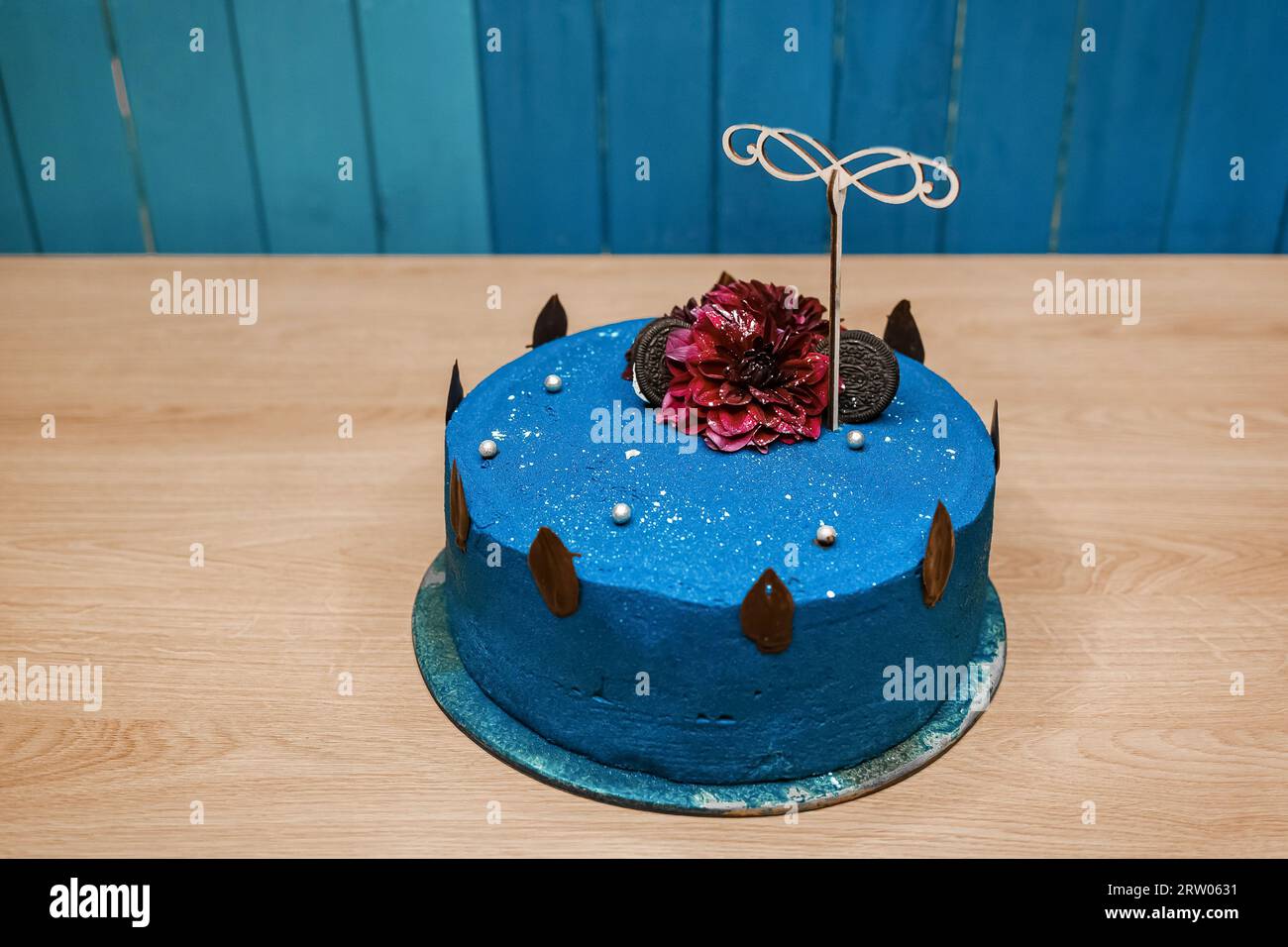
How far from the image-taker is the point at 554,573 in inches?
44.0

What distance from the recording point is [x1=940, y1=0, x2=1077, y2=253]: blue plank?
6.77 feet

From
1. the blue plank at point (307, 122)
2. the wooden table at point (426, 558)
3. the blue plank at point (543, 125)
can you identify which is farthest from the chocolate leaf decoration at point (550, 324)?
the blue plank at point (307, 122)

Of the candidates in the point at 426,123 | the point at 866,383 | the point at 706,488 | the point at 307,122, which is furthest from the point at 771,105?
the point at 706,488

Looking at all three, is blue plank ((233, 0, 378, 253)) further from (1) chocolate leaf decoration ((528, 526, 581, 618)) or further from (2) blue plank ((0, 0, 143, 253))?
(1) chocolate leaf decoration ((528, 526, 581, 618))

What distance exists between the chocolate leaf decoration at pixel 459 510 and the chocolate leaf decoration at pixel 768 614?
0.29 meters

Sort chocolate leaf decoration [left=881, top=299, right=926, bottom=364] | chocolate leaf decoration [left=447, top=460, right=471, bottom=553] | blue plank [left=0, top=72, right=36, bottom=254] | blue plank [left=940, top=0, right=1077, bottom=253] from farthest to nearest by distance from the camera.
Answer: blue plank [left=0, top=72, right=36, bottom=254] → blue plank [left=940, top=0, right=1077, bottom=253] → chocolate leaf decoration [left=881, top=299, right=926, bottom=364] → chocolate leaf decoration [left=447, top=460, right=471, bottom=553]

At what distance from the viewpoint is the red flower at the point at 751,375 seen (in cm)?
124

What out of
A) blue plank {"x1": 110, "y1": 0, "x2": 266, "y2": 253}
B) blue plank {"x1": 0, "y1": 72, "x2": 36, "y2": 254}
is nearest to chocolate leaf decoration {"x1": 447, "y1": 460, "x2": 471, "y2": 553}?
blue plank {"x1": 110, "y1": 0, "x2": 266, "y2": 253}

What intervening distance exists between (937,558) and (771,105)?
4.05 ft

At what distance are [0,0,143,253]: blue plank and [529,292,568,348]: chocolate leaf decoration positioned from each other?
1.14 meters

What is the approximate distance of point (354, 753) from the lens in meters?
1.24

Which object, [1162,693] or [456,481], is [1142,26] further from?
[456,481]

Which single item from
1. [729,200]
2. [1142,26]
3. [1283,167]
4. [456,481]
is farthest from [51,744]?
[1283,167]

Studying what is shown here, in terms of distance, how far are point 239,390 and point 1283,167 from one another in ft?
5.86
